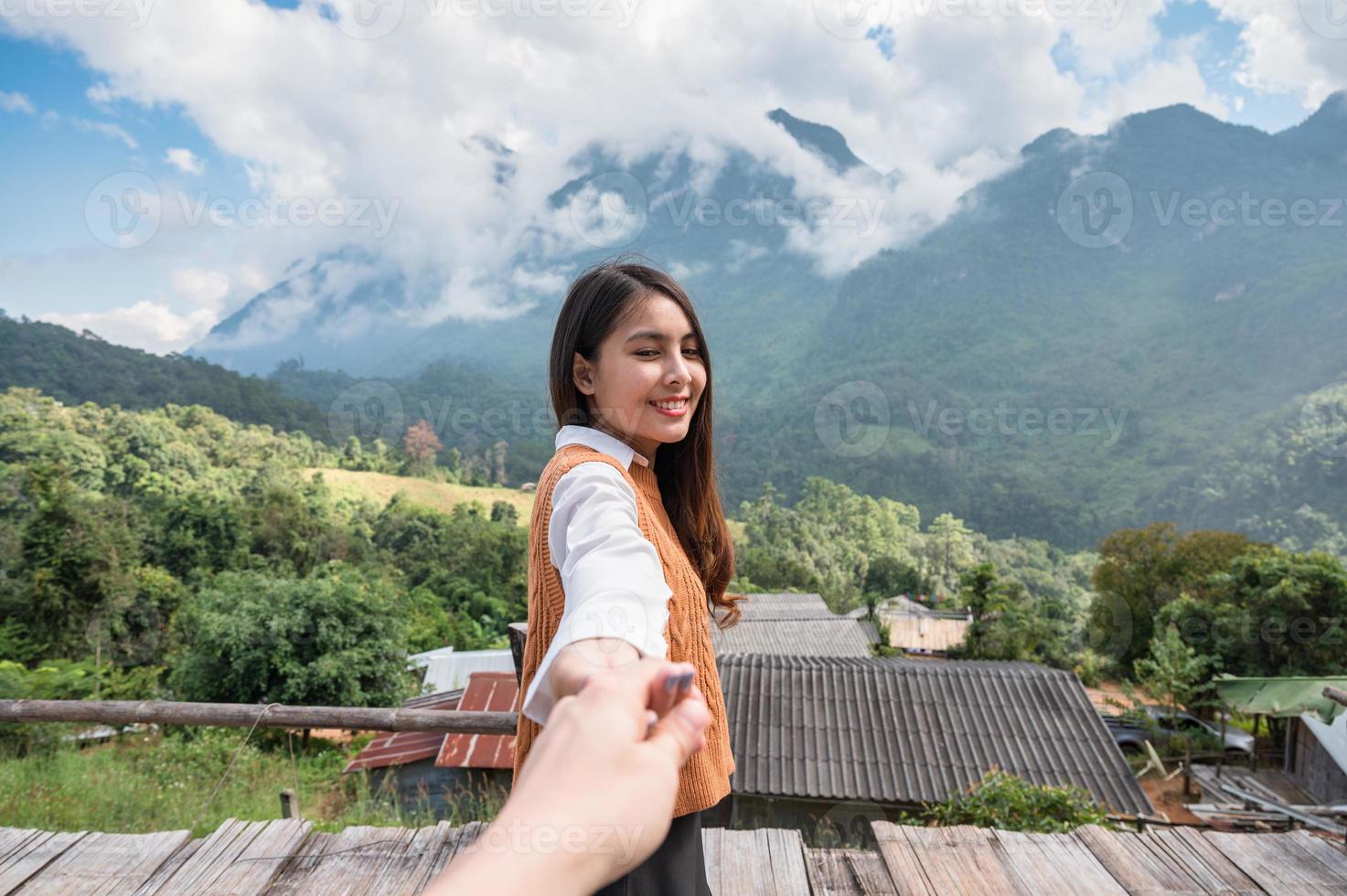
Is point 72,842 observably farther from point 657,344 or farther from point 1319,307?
point 1319,307

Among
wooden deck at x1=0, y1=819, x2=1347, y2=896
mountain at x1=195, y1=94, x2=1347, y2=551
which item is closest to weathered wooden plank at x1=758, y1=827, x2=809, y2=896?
wooden deck at x1=0, y1=819, x2=1347, y2=896

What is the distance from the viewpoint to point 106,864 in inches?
80.7

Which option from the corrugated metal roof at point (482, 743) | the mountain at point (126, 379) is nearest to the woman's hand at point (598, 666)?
the corrugated metal roof at point (482, 743)

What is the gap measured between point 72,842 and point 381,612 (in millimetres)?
13097

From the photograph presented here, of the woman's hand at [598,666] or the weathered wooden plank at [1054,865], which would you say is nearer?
the woman's hand at [598,666]

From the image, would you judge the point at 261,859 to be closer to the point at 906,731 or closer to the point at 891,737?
the point at 891,737

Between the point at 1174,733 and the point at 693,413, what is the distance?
17036 mm

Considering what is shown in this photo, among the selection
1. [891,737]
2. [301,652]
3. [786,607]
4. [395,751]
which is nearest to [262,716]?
[891,737]

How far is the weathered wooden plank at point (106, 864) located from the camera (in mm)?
1944

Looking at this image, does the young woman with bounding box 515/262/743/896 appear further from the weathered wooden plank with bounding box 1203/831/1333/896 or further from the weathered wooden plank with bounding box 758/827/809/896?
the weathered wooden plank with bounding box 1203/831/1333/896

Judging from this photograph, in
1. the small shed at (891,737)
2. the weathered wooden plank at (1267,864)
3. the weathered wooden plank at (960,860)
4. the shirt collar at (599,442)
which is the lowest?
the small shed at (891,737)

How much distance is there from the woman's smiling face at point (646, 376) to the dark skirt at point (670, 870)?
564 mm

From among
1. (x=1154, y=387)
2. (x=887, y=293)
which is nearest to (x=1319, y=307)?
(x=1154, y=387)

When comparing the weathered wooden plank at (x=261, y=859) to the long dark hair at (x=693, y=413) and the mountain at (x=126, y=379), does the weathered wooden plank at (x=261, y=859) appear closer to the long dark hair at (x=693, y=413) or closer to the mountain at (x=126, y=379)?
the long dark hair at (x=693, y=413)
